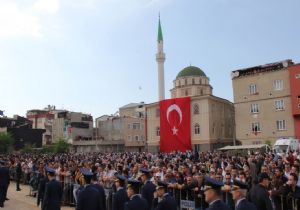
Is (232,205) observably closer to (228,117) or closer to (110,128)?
(228,117)

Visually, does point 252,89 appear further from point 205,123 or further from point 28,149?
point 28,149

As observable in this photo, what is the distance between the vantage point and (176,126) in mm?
55594

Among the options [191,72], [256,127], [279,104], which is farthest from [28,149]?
[279,104]

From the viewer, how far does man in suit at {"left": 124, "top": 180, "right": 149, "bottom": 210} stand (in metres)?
6.79

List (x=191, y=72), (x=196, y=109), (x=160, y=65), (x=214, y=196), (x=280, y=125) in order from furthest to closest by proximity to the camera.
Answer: (x=191, y=72)
(x=160, y=65)
(x=196, y=109)
(x=280, y=125)
(x=214, y=196)

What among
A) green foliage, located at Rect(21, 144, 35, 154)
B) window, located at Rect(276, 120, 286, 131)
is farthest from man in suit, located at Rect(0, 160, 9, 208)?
green foliage, located at Rect(21, 144, 35, 154)

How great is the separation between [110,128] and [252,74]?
45360 mm

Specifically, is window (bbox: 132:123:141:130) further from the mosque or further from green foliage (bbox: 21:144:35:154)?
green foliage (bbox: 21:144:35:154)

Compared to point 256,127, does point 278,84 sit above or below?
above

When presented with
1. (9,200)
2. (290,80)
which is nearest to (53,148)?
(290,80)

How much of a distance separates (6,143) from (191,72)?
38.5 meters

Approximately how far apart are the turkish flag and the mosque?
4.51 ft

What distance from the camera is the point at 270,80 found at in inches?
1946

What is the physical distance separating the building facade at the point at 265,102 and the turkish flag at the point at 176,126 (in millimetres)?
7668
